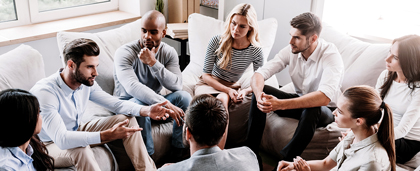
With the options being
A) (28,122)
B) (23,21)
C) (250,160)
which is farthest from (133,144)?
(23,21)

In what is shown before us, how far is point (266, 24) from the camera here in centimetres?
310

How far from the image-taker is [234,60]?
262 centimetres

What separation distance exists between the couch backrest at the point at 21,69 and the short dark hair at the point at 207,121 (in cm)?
116

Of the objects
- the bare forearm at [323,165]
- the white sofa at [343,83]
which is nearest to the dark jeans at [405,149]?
the white sofa at [343,83]

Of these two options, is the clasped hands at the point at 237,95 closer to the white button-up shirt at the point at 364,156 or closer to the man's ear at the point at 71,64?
the white button-up shirt at the point at 364,156

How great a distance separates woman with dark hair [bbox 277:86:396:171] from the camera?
1492mm

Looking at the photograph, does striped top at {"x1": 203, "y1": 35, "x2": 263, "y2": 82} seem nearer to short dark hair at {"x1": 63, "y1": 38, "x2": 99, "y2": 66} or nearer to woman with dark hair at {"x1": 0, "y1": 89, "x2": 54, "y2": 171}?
short dark hair at {"x1": 63, "y1": 38, "x2": 99, "y2": 66}

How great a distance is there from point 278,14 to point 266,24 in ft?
1.16

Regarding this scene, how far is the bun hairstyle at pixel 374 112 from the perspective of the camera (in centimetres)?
150

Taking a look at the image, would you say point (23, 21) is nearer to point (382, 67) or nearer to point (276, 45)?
point (276, 45)

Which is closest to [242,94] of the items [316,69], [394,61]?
[316,69]

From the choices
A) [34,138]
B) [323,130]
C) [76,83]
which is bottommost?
[323,130]

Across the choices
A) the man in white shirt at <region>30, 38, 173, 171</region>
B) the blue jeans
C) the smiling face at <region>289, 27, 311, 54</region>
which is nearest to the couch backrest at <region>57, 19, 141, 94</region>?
the blue jeans

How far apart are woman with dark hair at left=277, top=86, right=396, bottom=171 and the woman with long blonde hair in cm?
97
